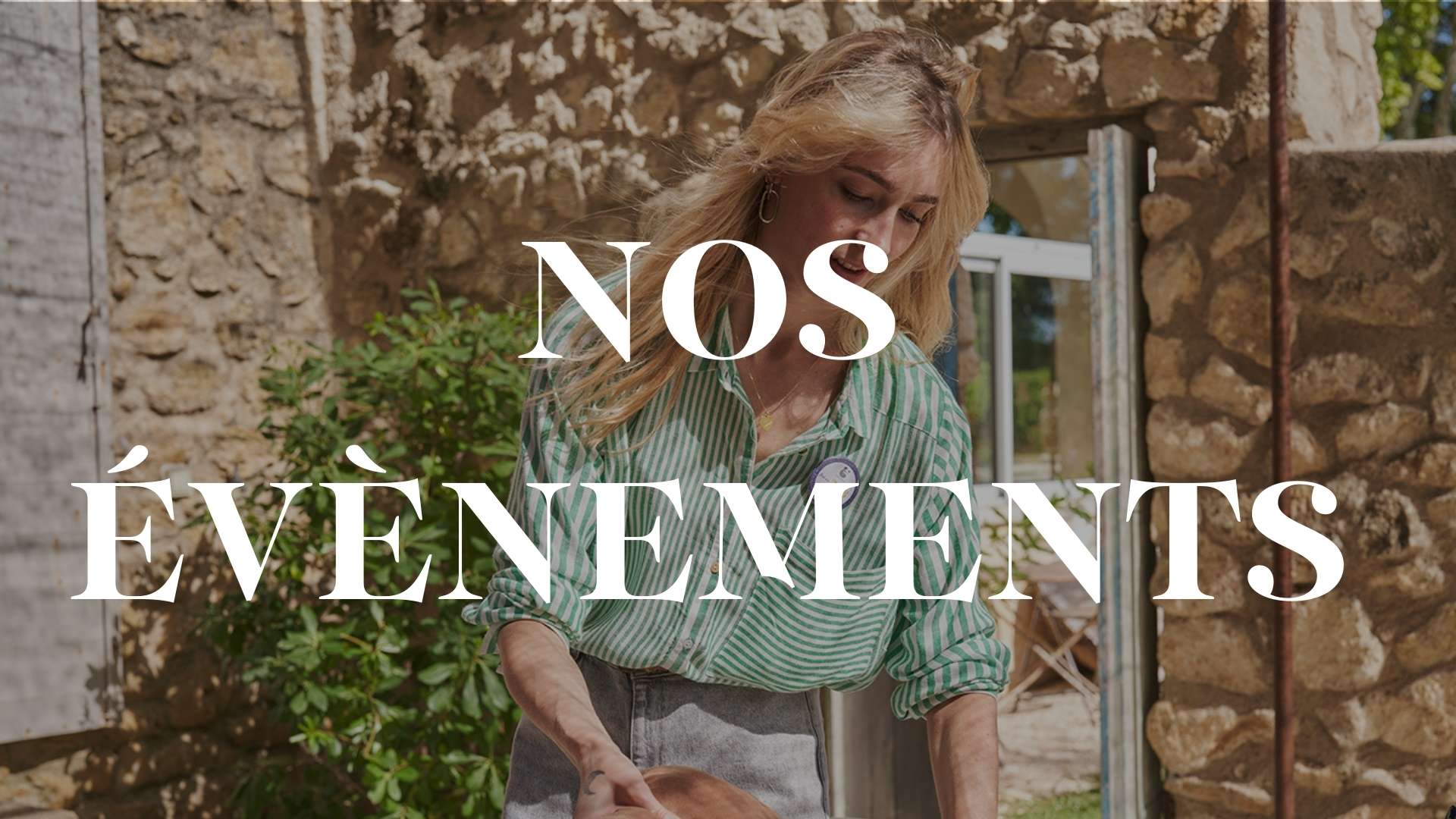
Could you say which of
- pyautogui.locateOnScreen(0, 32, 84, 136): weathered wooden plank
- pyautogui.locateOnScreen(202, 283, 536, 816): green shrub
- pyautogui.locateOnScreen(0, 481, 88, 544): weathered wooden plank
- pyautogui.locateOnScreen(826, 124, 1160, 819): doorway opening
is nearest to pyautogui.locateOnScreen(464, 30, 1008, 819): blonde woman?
pyautogui.locateOnScreen(826, 124, 1160, 819): doorway opening

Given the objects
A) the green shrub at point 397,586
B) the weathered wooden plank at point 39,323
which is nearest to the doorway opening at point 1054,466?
the green shrub at point 397,586

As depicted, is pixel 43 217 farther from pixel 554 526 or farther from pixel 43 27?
pixel 554 526

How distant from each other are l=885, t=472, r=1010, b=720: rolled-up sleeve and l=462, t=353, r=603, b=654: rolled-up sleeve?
34 cm

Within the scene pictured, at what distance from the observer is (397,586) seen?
388 centimetres

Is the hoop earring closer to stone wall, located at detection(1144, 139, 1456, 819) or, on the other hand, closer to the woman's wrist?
the woman's wrist

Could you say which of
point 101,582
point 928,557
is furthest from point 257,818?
point 928,557

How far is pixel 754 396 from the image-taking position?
1464 mm

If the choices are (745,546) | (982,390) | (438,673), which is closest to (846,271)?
(745,546)

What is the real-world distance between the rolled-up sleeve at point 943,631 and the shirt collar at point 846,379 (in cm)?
11

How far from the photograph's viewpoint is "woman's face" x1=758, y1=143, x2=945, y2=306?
1354 mm

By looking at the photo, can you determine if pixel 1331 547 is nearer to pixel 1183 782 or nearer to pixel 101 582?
pixel 1183 782

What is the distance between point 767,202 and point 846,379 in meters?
0.21

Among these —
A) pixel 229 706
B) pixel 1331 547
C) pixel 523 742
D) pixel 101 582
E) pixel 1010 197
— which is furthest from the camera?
pixel 1010 197

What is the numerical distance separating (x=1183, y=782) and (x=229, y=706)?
2.77 meters
